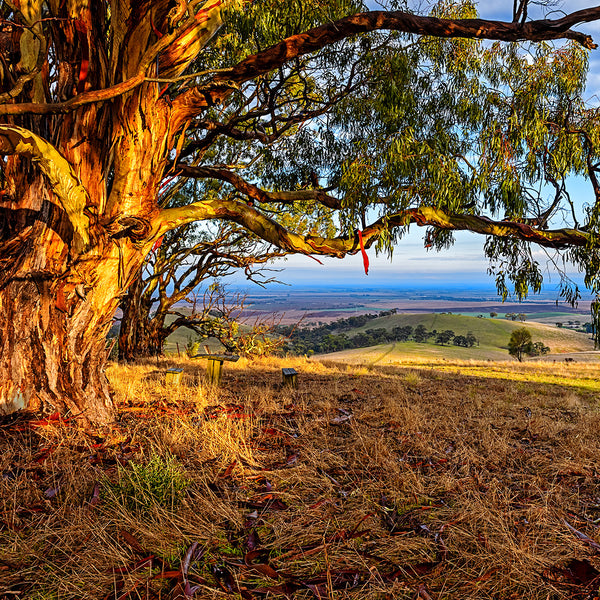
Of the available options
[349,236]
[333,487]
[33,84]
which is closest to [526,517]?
[333,487]

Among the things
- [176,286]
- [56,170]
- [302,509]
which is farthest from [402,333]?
[302,509]

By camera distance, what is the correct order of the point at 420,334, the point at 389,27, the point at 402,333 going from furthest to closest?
the point at 402,333 → the point at 420,334 → the point at 389,27

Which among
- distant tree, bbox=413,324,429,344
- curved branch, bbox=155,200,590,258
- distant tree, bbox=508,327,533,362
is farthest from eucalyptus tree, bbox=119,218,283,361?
distant tree, bbox=413,324,429,344

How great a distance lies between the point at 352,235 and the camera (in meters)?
5.29

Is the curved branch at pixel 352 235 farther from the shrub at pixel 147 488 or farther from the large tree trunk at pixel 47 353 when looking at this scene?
the shrub at pixel 147 488

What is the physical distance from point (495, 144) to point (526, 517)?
4.61 metres

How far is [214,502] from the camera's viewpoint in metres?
2.23

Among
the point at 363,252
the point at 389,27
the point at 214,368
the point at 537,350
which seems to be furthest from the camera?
the point at 537,350

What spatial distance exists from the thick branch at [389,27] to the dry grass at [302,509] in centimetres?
345

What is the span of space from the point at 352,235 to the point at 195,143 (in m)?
3.19

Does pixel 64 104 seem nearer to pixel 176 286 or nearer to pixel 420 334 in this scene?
pixel 176 286

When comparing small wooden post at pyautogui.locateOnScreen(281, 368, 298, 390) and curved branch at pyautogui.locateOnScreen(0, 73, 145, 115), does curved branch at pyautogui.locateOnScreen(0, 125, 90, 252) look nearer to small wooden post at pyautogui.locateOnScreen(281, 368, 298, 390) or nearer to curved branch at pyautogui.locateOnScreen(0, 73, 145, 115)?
curved branch at pyautogui.locateOnScreen(0, 73, 145, 115)

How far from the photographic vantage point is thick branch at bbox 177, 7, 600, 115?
3.74 meters

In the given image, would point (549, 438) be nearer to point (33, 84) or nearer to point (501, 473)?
point (501, 473)
